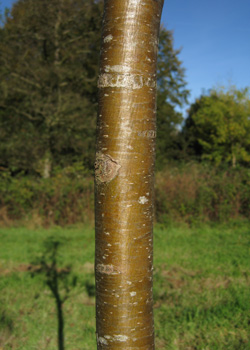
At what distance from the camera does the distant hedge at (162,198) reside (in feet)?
29.1

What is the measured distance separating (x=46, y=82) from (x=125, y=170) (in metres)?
13.9

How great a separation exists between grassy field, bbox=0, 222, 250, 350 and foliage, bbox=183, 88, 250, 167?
59.8 ft

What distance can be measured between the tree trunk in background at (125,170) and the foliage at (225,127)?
908 inches

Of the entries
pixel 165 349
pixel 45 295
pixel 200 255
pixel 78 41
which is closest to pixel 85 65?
pixel 78 41

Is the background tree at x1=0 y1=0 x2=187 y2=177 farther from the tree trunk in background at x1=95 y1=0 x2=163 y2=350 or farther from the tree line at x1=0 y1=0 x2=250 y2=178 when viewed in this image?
the tree trunk in background at x1=95 y1=0 x2=163 y2=350

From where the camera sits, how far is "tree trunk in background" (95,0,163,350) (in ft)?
3.79

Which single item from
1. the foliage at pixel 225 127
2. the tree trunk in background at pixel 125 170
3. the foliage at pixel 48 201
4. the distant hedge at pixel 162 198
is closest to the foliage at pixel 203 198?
the distant hedge at pixel 162 198

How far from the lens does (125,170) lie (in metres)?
1.15

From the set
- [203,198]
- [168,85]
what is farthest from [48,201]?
[168,85]

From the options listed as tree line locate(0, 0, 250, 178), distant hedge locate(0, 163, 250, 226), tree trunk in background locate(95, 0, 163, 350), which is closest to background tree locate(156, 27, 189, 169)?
tree line locate(0, 0, 250, 178)

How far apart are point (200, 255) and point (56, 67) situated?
1057 centimetres

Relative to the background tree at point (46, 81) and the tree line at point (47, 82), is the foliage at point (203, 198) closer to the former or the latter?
the tree line at point (47, 82)

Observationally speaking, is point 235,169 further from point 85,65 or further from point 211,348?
point 85,65

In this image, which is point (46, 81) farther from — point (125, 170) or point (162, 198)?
point (125, 170)
